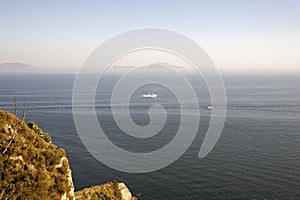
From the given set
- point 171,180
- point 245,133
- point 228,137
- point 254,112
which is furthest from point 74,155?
point 254,112

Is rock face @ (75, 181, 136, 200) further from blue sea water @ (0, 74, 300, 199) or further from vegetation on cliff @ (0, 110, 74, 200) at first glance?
blue sea water @ (0, 74, 300, 199)

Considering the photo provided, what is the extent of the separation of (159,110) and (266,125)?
44497 mm

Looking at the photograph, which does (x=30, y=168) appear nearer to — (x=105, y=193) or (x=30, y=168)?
(x=30, y=168)

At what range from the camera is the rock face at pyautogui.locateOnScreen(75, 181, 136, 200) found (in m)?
28.8

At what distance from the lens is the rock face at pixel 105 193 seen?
28822 millimetres

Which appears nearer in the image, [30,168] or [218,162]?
[30,168]

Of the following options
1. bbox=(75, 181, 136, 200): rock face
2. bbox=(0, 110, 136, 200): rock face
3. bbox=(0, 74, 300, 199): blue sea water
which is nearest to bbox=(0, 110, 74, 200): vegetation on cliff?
bbox=(0, 110, 136, 200): rock face

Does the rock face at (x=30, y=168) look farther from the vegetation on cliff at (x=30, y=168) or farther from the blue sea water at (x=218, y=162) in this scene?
the blue sea water at (x=218, y=162)

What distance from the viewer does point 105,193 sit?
1219 inches

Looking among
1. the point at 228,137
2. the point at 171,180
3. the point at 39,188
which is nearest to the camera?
the point at 39,188

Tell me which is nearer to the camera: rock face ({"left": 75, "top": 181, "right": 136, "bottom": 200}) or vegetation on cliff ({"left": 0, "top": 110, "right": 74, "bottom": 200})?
vegetation on cliff ({"left": 0, "top": 110, "right": 74, "bottom": 200})

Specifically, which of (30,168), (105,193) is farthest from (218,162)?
(30,168)

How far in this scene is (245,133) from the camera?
78812mm

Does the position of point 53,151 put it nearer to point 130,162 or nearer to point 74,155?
point 130,162
